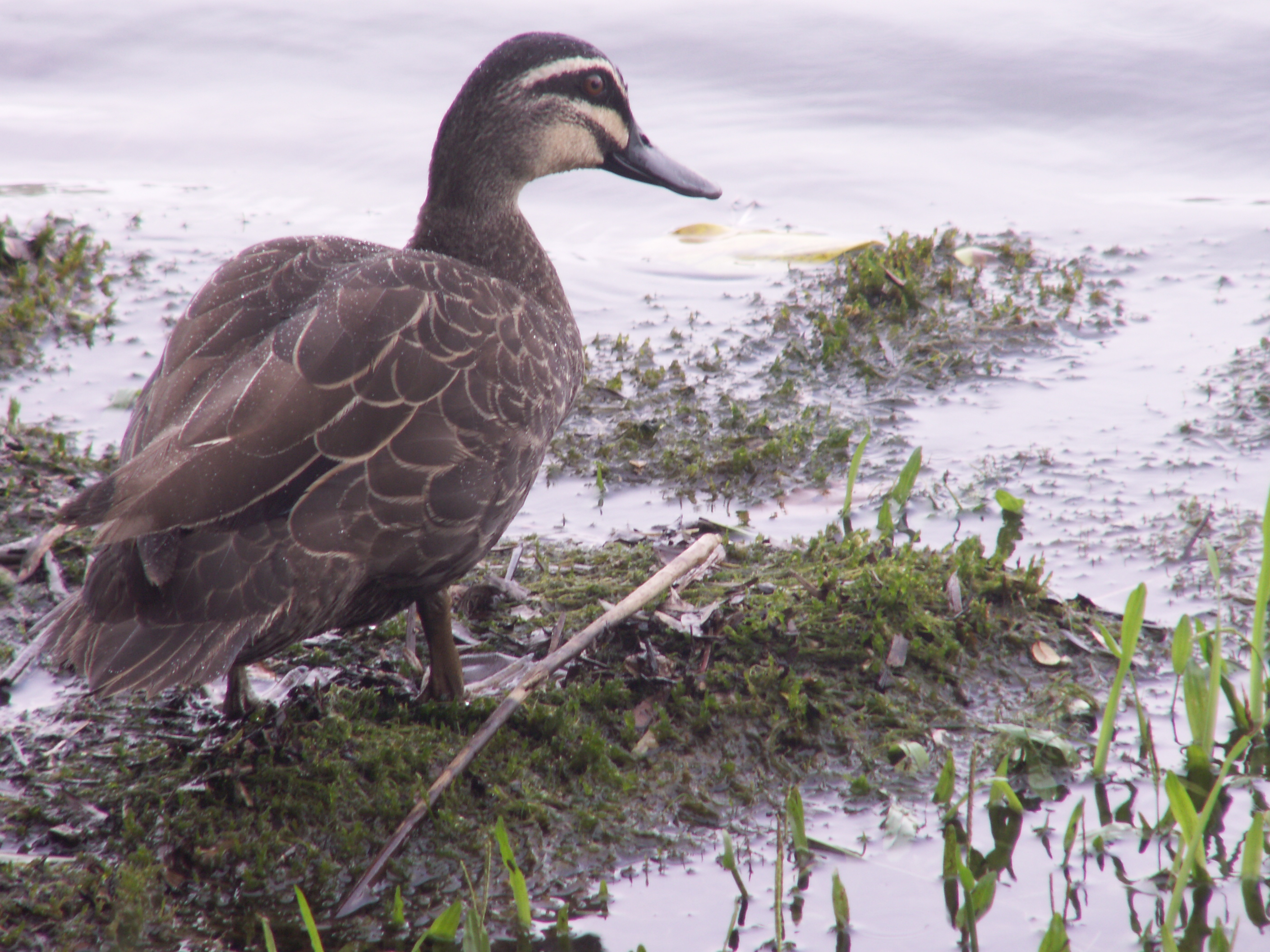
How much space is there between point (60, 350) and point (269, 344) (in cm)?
363

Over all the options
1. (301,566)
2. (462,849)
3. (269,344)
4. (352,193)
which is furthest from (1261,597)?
(352,193)

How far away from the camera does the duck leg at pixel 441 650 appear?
11.9 feet

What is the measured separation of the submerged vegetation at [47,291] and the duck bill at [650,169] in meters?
3.30

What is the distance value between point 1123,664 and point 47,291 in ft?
19.6

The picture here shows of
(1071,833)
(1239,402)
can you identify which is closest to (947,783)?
(1071,833)

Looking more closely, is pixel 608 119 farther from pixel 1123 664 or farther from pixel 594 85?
pixel 1123 664

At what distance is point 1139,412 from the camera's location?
5.66 m

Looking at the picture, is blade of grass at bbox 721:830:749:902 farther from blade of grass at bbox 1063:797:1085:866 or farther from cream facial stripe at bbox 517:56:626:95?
cream facial stripe at bbox 517:56:626:95

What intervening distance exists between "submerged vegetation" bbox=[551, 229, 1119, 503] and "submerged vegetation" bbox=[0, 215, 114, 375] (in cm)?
284

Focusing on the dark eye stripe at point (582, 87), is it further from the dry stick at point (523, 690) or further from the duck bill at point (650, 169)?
the dry stick at point (523, 690)

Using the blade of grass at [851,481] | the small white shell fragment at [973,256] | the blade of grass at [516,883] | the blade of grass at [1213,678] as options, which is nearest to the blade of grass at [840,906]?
the blade of grass at [516,883]

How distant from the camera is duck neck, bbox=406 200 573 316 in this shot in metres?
4.43

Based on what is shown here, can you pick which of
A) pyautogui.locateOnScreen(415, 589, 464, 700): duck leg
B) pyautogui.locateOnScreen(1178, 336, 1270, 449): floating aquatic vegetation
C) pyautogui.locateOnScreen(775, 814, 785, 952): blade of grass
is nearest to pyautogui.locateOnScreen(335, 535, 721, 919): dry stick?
pyautogui.locateOnScreen(415, 589, 464, 700): duck leg

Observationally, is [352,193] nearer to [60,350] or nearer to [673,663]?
[60,350]
